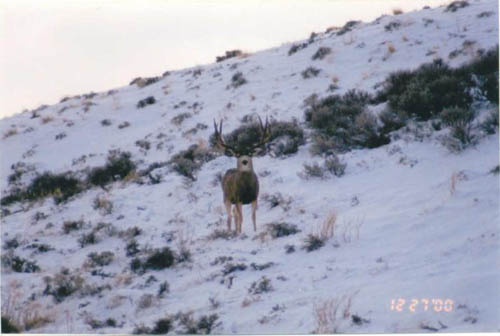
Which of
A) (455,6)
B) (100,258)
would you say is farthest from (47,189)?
(455,6)

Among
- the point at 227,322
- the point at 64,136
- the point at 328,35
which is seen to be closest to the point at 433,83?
the point at 227,322

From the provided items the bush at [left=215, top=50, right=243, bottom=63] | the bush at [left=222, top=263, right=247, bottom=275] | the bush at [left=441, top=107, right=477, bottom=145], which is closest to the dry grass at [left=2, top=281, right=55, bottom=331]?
the bush at [left=222, top=263, right=247, bottom=275]

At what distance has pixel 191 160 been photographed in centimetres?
1173

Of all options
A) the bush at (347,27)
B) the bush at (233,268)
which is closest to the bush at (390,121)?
the bush at (233,268)

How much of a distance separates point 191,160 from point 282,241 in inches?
210

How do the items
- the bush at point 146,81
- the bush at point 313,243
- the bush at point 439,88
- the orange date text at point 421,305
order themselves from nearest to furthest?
the orange date text at point 421,305
the bush at point 313,243
the bush at point 439,88
the bush at point 146,81

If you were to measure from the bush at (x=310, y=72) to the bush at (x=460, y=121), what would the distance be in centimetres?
680

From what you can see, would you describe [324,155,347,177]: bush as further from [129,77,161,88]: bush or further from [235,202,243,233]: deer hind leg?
[129,77,161,88]: bush

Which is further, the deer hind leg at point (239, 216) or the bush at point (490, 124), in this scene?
the bush at point (490, 124)

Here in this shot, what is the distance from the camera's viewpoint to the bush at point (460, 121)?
26.3 ft

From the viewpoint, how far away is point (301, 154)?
10.3 metres

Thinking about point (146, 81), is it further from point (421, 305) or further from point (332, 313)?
point (421, 305)

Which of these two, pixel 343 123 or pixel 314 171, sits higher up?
pixel 343 123

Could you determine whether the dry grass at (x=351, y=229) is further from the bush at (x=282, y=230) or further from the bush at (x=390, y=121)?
the bush at (x=390, y=121)
